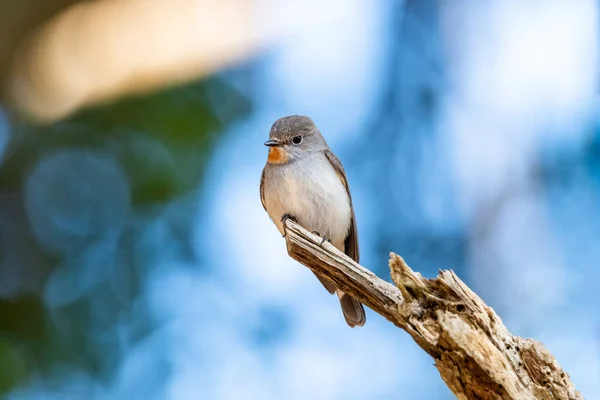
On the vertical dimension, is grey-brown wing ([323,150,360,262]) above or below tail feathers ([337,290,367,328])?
above

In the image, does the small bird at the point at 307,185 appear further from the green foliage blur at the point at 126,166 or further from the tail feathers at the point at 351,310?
the green foliage blur at the point at 126,166

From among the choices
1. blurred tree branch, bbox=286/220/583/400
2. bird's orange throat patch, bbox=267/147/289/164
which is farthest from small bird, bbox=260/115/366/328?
blurred tree branch, bbox=286/220/583/400

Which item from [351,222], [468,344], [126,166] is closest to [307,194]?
[351,222]

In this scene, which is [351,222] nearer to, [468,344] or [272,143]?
[272,143]

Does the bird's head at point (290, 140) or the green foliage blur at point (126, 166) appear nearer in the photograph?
the bird's head at point (290, 140)

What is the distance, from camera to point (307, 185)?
3.74 metres

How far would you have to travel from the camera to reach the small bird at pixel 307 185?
147 inches

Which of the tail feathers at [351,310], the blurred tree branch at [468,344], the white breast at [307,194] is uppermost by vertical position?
the white breast at [307,194]

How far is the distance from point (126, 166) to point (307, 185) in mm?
2021

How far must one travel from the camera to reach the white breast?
3.73 meters

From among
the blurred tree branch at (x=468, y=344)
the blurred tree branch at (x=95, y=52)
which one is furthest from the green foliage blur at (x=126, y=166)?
the blurred tree branch at (x=468, y=344)

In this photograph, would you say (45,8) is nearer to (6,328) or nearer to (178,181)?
(178,181)

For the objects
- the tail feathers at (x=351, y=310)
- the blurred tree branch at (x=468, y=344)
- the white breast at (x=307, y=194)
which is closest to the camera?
the blurred tree branch at (x=468, y=344)

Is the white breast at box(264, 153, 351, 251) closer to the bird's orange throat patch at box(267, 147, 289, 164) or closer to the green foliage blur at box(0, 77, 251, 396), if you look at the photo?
the bird's orange throat patch at box(267, 147, 289, 164)
